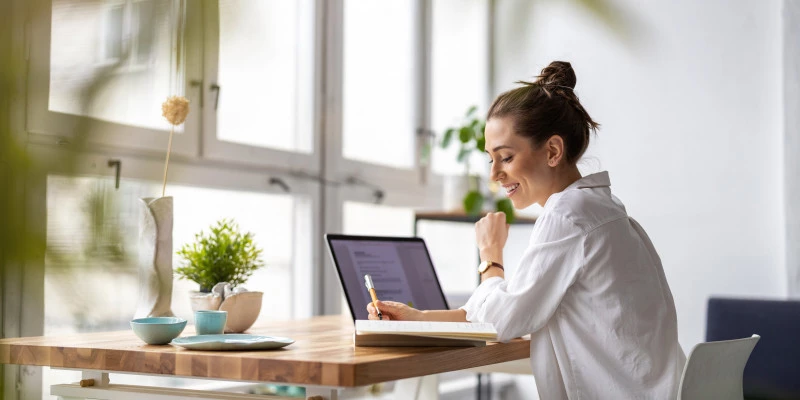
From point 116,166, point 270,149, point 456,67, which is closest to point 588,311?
point 116,166

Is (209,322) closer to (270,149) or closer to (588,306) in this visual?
(588,306)

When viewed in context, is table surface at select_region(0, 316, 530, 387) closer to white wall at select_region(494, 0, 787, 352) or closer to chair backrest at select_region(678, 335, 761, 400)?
chair backrest at select_region(678, 335, 761, 400)

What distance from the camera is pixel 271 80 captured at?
109 inches

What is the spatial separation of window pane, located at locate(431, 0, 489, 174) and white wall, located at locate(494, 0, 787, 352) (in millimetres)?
379

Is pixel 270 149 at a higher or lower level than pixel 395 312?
higher

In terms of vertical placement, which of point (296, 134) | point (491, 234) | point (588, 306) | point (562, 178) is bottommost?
point (588, 306)

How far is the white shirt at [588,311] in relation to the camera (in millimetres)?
1366

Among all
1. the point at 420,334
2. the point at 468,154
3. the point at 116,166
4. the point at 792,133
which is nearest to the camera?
the point at 420,334

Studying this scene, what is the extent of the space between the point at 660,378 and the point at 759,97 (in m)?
2.24

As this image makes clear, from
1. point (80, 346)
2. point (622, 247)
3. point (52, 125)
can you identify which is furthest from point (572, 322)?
point (52, 125)

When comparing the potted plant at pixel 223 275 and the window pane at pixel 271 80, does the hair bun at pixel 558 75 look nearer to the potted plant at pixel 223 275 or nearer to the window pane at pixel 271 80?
the potted plant at pixel 223 275

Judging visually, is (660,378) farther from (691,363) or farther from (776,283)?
(776,283)

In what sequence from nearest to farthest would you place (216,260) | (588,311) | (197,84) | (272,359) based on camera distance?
(272,359)
(588,311)
(216,260)
(197,84)

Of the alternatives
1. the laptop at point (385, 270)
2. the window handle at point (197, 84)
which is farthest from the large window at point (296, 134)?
the laptop at point (385, 270)
